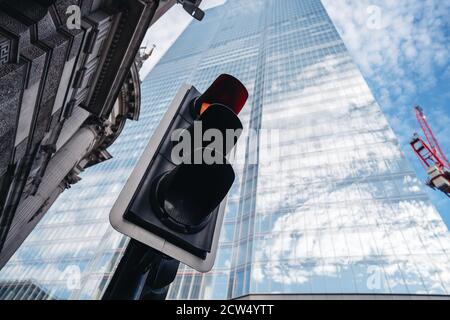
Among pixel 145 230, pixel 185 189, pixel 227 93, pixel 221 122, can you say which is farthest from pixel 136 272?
pixel 227 93

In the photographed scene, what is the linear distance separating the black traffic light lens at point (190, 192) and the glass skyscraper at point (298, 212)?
27.9 metres

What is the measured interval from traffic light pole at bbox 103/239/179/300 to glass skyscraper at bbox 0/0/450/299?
27.7 metres

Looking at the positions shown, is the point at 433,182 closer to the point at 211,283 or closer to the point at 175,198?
the point at 211,283

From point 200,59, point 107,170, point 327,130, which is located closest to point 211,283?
point 327,130

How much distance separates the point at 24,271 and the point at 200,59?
8149 cm

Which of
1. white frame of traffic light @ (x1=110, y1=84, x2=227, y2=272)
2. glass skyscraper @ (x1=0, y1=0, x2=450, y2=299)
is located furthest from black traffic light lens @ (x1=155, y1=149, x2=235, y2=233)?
glass skyscraper @ (x1=0, y1=0, x2=450, y2=299)

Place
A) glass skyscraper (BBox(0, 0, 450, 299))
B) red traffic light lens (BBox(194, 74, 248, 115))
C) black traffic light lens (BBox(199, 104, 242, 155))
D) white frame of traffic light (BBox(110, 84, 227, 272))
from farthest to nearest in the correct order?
glass skyscraper (BBox(0, 0, 450, 299))
red traffic light lens (BBox(194, 74, 248, 115))
black traffic light lens (BBox(199, 104, 242, 155))
white frame of traffic light (BBox(110, 84, 227, 272))

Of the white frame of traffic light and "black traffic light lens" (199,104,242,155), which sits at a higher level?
"black traffic light lens" (199,104,242,155)

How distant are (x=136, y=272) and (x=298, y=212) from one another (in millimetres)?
35106

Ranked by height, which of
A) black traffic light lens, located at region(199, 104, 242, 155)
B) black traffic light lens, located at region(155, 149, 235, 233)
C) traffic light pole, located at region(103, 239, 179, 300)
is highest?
black traffic light lens, located at region(199, 104, 242, 155)

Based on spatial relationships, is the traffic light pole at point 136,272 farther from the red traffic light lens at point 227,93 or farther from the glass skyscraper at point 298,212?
the glass skyscraper at point 298,212

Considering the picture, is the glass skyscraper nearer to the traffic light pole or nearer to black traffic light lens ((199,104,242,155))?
the traffic light pole

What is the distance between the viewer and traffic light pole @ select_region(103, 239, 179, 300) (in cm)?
162
